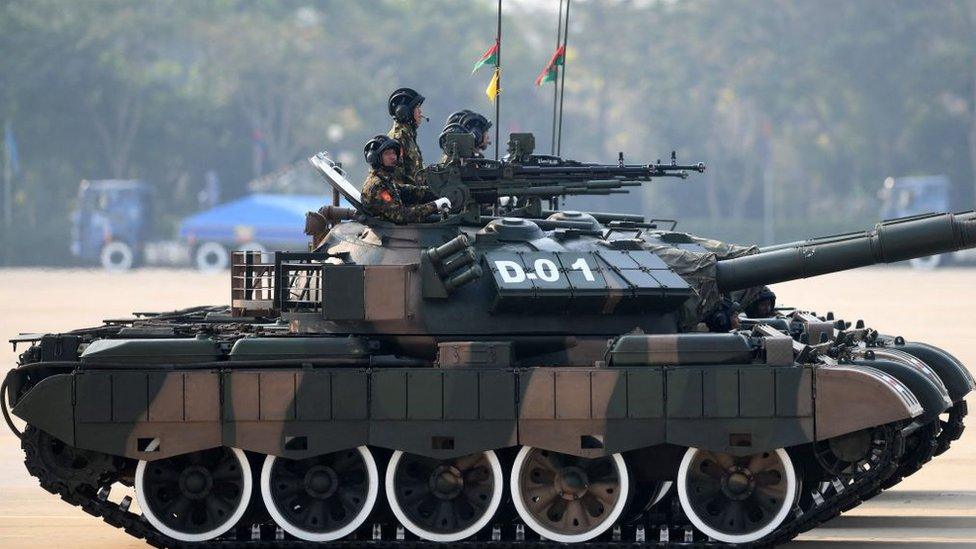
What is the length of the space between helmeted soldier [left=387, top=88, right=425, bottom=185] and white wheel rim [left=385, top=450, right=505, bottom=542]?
12.4 ft

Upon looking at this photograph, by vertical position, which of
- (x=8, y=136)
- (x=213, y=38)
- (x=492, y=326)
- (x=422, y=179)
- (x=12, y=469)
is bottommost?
(x=12, y=469)

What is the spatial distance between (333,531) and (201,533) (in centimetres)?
129

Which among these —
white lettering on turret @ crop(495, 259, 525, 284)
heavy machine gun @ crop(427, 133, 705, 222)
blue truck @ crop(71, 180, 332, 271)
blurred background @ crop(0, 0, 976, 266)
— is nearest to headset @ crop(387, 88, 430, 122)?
heavy machine gun @ crop(427, 133, 705, 222)

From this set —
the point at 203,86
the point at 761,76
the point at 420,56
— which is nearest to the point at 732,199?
the point at 761,76

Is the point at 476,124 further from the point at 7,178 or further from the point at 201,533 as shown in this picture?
the point at 7,178

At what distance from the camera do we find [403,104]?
2086 centimetres

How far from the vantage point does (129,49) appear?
10106 cm

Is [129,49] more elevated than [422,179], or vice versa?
[129,49]

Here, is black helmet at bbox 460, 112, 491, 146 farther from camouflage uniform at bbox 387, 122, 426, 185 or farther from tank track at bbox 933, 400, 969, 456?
tank track at bbox 933, 400, 969, 456

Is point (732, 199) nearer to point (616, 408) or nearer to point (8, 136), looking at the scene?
point (8, 136)

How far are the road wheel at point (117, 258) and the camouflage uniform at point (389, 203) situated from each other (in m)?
66.6

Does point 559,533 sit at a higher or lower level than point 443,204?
lower

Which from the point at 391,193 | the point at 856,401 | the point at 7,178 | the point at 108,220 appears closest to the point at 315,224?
the point at 391,193

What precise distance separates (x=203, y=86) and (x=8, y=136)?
12.1 meters
